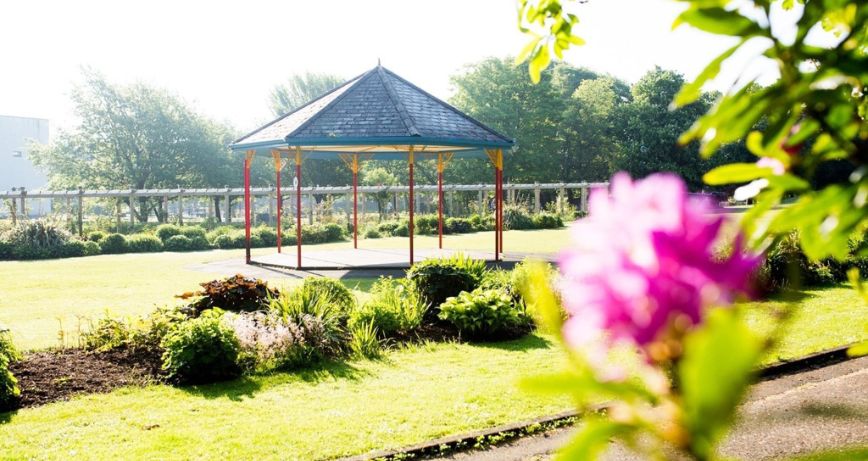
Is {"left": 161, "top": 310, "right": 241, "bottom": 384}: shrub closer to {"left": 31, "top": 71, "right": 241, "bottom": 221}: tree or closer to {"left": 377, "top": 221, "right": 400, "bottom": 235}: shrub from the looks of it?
{"left": 377, "top": 221, "right": 400, "bottom": 235}: shrub

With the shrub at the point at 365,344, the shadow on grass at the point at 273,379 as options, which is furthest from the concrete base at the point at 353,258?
the shadow on grass at the point at 273,379

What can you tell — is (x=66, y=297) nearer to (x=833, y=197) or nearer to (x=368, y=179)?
(x=833, y=197)

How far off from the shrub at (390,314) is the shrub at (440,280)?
244 millimetres

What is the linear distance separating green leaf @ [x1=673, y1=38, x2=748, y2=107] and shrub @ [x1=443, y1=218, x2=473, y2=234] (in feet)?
91.2

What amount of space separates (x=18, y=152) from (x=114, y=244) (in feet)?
150

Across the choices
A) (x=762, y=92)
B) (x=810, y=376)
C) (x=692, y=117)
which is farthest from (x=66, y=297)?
(x=692, y=117)

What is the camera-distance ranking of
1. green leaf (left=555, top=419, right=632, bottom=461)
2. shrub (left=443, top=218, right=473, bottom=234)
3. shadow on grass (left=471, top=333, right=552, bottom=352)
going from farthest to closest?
1. shrub (left=443, top=218, right=473, bottom=234)
2. shadow on grass (left=471, top=333, right=552, bottom=352)
3. green leaf (left=555, top=419, right=632, bottom=461)

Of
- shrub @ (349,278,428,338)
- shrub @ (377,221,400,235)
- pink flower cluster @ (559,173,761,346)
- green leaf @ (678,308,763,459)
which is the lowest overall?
shrub @ (349,278,428,338)

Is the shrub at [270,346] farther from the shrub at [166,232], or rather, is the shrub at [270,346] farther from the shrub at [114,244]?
the shrub at [166,232]

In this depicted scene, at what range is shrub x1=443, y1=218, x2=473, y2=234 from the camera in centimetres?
2888

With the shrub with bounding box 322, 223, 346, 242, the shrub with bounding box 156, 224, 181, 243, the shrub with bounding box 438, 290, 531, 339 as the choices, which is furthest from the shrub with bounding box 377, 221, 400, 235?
the shrub with bounding box 438, 290, 531, 339

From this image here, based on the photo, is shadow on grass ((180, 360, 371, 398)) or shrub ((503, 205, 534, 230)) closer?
shadow on grass ((180, 360, 371, 398))

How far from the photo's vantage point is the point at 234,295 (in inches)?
346

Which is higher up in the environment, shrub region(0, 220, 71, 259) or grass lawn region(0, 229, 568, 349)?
shrub region(0, 220, 71, 259)
